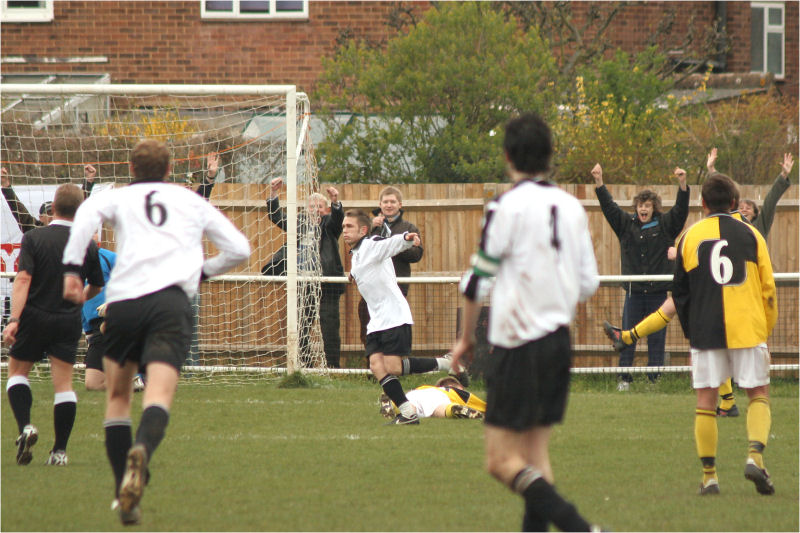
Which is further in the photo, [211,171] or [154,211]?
[211,171]

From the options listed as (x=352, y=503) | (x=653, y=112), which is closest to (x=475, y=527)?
(x=352, y=503)

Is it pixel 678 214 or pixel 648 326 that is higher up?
pixel 678 214

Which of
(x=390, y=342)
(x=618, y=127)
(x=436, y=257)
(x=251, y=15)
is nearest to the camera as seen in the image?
(x=390, y=342)

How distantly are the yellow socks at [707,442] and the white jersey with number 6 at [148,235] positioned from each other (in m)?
3.16

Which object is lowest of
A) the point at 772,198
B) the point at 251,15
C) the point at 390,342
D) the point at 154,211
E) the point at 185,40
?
the point at 390,342

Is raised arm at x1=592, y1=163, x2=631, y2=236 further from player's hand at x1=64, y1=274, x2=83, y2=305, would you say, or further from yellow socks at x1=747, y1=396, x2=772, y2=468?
player's hand at x1=64, y1=274, x2=83, y2=305

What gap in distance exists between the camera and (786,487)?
668 centimetres

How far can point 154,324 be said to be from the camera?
211 inches

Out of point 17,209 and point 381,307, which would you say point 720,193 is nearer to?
point 381,307

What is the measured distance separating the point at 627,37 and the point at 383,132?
7.83m

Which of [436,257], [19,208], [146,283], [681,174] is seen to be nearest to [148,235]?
[146,283]

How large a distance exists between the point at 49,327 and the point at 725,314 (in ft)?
14.5

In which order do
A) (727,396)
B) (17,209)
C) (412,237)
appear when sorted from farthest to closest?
(17,209) < (727,396) < (412,237)

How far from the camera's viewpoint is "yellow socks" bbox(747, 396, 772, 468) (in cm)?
648
